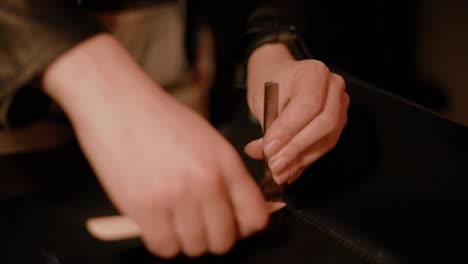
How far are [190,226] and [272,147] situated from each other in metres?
0.12

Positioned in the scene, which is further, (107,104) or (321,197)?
(321,197)

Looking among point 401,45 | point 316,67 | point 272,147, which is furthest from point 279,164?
point 401,45

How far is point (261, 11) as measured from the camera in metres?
0.63

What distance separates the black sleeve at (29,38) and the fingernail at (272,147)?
20 centimetres

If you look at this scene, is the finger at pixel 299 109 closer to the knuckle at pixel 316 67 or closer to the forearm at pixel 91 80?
the knuckle at pixel 316 67

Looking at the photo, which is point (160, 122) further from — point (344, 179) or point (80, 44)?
point (344, 179)

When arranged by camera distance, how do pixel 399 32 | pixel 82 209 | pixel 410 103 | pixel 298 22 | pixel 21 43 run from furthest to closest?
pixel 399 32 → pixel 298 22 → pixel 410 103 → pixel 82 209 → pixel 21 43

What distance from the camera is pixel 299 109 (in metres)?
0.44

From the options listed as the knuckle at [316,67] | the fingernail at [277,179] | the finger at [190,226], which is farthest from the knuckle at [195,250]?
the knuckle at [316,67]

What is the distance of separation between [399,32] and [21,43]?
867mm

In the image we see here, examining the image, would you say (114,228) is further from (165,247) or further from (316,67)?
(316,67)

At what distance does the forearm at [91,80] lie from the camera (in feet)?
1.11

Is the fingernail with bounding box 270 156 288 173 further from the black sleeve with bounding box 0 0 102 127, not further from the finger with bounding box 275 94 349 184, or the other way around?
the black sleeve with bounding box 0 0 102 127

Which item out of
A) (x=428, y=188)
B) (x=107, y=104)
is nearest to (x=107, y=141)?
(x=107, y=104)
